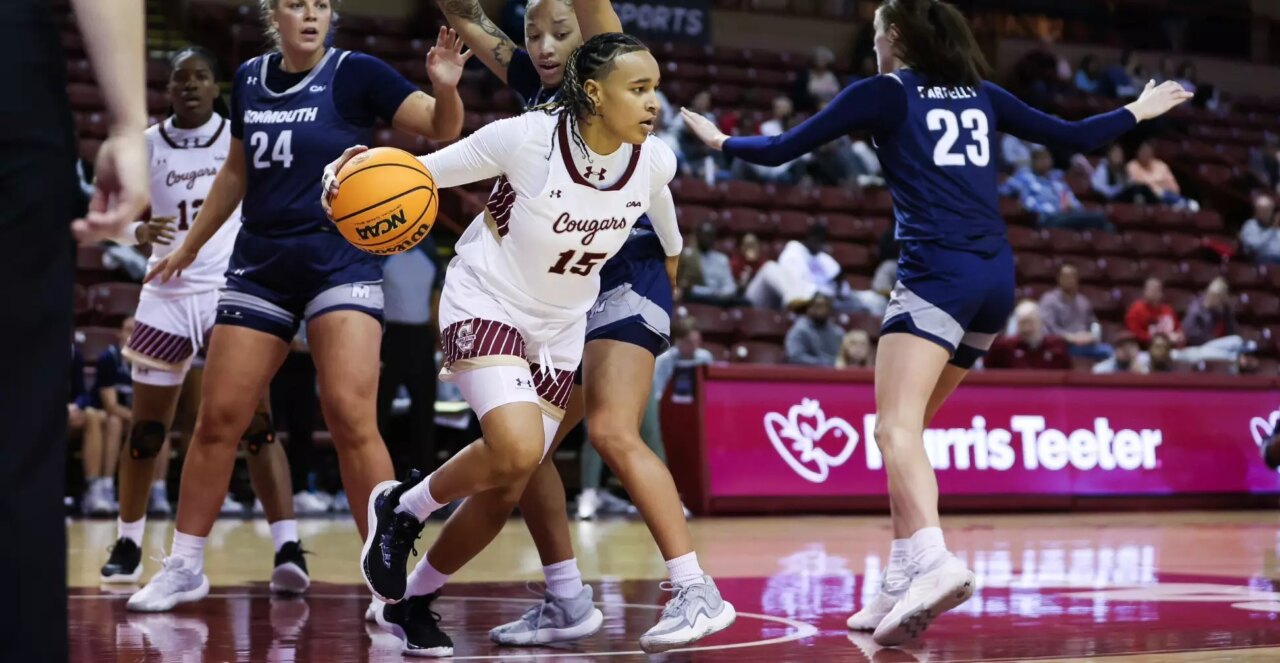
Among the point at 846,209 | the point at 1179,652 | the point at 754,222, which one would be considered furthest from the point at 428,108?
the point at 846,209

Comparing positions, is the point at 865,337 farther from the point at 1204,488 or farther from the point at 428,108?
the point at 428,108

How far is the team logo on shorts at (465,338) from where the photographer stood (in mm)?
4043

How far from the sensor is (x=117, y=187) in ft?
6.82

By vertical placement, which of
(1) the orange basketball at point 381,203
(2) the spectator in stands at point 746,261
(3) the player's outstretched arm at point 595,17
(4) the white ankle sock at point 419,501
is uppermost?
(2) the spectator in stands at point 746,261

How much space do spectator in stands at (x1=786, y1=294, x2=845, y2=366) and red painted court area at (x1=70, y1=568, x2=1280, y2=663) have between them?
6.36m

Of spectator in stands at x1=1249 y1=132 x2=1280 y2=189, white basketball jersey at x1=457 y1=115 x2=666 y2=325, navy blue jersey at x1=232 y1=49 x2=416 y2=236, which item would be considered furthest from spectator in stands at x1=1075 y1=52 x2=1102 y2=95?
white basketball jersey at x1=457 y1=115 x2=666 y2=325

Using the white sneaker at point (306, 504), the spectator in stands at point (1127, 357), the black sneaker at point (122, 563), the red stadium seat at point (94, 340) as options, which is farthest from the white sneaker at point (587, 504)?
the spectator in stands at point (1127, 357)

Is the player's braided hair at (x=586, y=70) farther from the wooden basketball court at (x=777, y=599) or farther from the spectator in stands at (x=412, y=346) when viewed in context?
the spectator in stands at (x=412, y=346)

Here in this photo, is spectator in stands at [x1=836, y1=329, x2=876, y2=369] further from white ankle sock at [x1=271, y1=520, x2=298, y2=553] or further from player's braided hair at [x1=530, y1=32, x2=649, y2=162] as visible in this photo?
player's braided hair at [x1=530, y1=32, x2=649, y2=162]

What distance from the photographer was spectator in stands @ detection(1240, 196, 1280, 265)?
61.4 ft

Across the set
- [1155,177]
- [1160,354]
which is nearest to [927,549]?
[1160,354]

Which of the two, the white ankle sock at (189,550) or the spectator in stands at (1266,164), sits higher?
the spectator in stands at (1266,164)

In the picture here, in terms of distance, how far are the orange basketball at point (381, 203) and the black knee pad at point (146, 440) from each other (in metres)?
2.44

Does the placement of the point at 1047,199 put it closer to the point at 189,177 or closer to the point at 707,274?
the point at 707,274
